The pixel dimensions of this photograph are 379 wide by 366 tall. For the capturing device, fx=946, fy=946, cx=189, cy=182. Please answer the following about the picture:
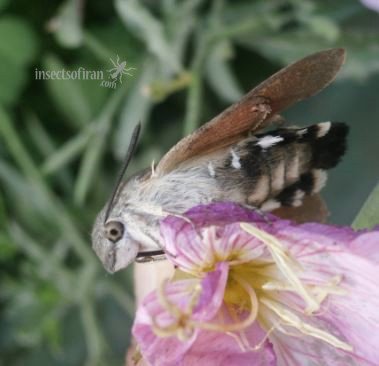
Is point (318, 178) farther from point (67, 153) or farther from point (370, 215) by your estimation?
point (67, 153)

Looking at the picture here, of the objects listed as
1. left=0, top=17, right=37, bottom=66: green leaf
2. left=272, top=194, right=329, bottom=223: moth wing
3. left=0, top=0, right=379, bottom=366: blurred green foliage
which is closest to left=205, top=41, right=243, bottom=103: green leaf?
left=0, top=0, right=379, bottom=366: blurred green foliage

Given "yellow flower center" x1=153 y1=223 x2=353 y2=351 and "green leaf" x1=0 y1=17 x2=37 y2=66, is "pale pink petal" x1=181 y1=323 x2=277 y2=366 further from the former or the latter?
"green leaf" x1=0 y1=17 x2=37 y2=66

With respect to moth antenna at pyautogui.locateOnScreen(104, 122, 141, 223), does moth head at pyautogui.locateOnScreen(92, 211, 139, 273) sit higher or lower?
lower

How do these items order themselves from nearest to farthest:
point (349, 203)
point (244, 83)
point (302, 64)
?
point (302, 64) < point (349, 203) < point (244, 83)

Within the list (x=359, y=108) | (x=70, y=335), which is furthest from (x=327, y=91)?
(x=70, y=335)

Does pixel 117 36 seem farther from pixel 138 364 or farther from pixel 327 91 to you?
pixel 138 364

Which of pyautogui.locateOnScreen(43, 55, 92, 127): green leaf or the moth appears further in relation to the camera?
pyautogui.locateOnScreen(43, 55, 92, 127): green leaf

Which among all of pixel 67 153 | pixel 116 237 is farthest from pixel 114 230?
pixel 67 153

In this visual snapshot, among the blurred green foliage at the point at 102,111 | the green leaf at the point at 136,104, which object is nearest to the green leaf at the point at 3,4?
the blurred green foliage at the point at 102,111
